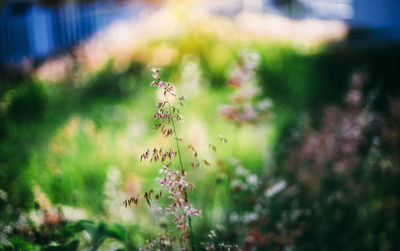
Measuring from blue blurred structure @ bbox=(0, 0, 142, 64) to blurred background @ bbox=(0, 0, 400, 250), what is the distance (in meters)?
0.06

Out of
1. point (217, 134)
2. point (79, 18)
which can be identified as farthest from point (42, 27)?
point (217, 134)

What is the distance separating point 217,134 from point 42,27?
21.0 ft

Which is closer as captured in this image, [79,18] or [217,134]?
[217,134]

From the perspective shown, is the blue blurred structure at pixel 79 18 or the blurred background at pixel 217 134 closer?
the blurred background at pixel 217 134

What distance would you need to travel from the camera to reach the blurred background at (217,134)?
206cm

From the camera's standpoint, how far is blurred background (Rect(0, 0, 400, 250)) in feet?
6.76

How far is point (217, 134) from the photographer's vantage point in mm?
3666

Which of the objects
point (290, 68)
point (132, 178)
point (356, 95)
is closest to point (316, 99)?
point (290, 68)

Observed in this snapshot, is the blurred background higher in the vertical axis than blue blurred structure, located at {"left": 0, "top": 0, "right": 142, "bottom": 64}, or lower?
lower

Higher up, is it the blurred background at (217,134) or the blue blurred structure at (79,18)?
the blue blurred structure at (79,18)

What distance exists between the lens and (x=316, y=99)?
4.45 m

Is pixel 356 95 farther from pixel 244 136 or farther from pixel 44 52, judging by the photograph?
pixel 44 52

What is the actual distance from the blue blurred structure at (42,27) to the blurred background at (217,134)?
59 mm

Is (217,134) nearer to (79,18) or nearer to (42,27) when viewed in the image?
(42,27)
